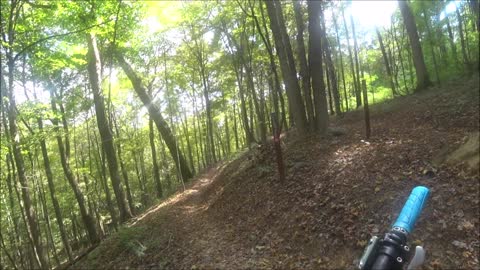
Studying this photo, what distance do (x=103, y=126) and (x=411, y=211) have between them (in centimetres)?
1160

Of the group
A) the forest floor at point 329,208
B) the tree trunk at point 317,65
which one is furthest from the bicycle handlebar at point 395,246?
the tree trunk at point 317,65

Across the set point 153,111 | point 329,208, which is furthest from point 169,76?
point 329,208

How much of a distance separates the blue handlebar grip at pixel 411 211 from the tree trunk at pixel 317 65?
9.15m

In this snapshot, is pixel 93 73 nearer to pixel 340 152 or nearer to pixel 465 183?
pixel 340 152

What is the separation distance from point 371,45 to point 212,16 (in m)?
20.3

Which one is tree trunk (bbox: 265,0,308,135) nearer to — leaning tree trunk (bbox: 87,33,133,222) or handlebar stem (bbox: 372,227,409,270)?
leaning tree trunk (bbox: 87,33,133,222)

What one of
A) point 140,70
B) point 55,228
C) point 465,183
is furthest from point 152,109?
point 55,228

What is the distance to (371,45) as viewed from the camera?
3209cm

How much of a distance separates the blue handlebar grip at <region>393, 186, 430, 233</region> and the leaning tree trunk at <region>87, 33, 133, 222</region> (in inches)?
A: 440

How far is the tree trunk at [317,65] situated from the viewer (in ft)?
34.0

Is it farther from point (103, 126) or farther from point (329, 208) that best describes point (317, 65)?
point (103, 126)

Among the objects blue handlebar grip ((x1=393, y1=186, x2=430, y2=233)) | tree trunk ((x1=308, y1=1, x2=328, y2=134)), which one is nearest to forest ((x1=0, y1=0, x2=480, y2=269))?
tree trunk ((x1=308, y1=1, x2=328, y2=134))

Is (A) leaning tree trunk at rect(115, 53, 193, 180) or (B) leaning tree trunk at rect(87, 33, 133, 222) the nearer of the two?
(B) leaning tree trunk at rect(87, 33, 133, 222)

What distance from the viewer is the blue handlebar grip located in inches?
51.6
